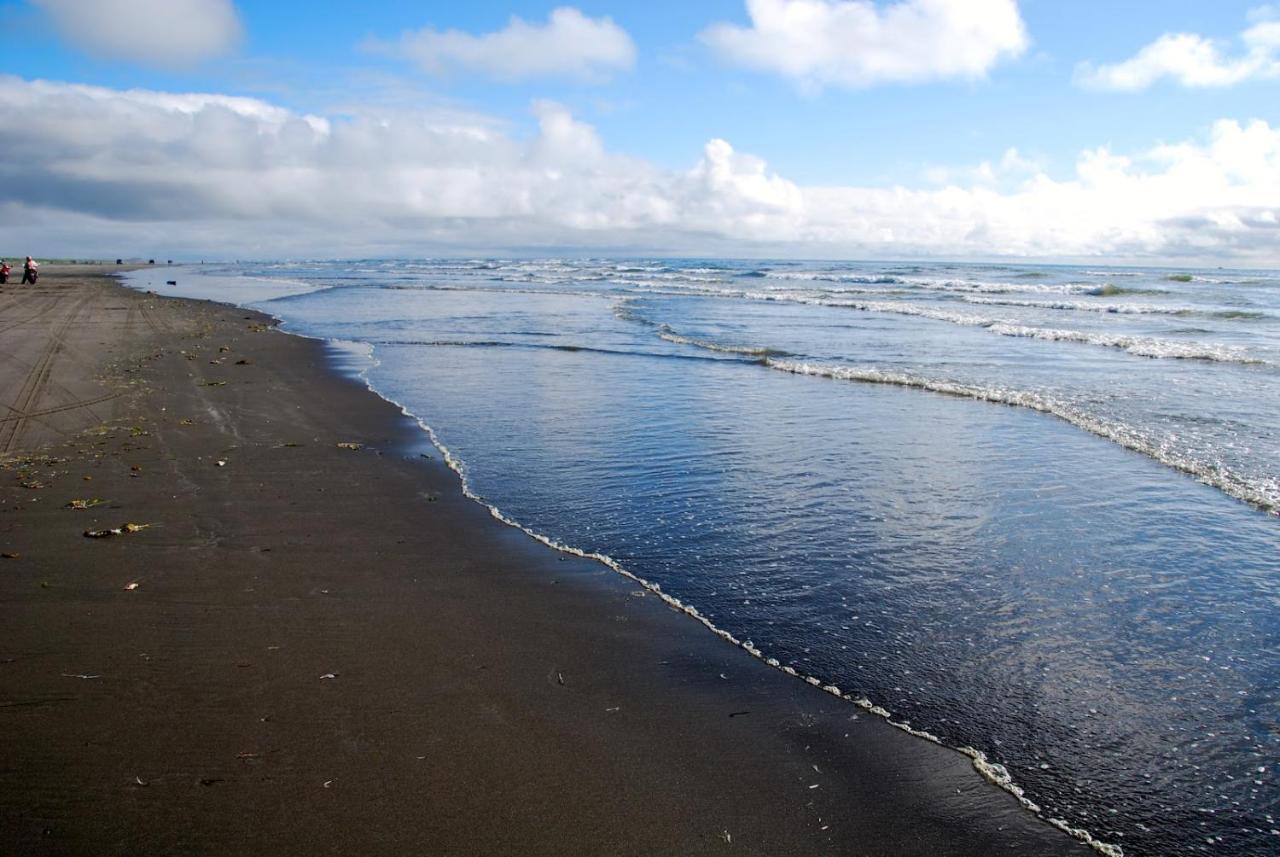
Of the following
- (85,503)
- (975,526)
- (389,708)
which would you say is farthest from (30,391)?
(975,526)

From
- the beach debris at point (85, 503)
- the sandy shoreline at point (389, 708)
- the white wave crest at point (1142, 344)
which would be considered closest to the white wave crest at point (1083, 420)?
the sandy shoreline at point (389, 708)

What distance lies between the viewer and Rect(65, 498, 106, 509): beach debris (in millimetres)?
7184

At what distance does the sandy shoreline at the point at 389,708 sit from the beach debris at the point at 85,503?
56 millimetres

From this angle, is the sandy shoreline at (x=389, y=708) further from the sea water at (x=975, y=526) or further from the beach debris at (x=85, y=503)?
the sea water at (x=975, y=526)

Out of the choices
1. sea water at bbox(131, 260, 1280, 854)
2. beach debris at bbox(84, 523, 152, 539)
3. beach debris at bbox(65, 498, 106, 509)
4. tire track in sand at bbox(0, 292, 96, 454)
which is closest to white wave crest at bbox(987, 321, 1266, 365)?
sea water at bbox(131, 260, 1280, 854)

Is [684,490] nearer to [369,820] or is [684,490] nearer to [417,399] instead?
[369,820]

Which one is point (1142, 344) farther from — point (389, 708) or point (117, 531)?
point (117, 531)

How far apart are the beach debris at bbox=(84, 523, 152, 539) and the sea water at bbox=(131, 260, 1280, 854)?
3082 millimetres

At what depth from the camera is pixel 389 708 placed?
418 centimetres

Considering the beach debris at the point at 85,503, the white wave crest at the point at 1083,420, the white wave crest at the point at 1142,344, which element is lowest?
the beach debris at the point at 85,503

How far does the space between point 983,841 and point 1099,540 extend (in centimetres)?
469

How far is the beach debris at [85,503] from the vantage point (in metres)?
7.18

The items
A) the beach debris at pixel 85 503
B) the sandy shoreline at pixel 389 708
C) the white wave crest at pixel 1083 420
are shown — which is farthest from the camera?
the white wave crest at pixel 1083 420

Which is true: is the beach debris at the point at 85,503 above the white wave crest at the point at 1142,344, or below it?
below
